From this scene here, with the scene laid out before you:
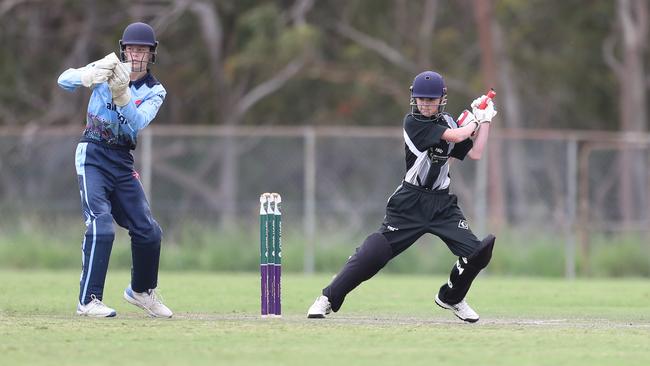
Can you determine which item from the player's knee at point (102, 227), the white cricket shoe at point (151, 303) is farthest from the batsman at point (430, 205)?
the player's knee at point (102, 227)

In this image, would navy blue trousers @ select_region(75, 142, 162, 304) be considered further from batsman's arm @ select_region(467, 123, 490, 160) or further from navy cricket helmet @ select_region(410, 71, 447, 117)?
batsman's arm @ select_region(467, 123, 490, 160)

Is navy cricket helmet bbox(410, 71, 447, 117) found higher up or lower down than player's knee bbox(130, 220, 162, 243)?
higher up

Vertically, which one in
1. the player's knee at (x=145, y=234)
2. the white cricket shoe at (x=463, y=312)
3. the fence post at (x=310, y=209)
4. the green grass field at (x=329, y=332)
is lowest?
the green grass field at (x=329, y=332)

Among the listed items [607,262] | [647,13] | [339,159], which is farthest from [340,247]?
[647,13]

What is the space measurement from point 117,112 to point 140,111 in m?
0.17

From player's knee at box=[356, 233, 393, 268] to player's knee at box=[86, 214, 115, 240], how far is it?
75.6 inches

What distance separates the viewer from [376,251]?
11.3m

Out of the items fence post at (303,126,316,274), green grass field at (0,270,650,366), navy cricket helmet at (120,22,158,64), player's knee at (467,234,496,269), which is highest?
navy cricket helmet at (120,22,158,64)

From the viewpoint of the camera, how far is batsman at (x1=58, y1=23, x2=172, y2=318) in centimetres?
1100

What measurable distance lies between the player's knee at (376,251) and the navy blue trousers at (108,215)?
162cm

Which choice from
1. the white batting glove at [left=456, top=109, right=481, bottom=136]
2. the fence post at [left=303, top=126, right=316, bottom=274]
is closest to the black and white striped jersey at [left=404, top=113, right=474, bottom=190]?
the white batting glove at [left=456, top=109, right=481, bottom=136]

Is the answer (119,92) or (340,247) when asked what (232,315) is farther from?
(340,247)

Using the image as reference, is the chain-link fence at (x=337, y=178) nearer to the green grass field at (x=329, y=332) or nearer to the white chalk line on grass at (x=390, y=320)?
the green grass field at (x=329, y=332)

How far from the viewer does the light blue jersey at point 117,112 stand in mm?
10953
